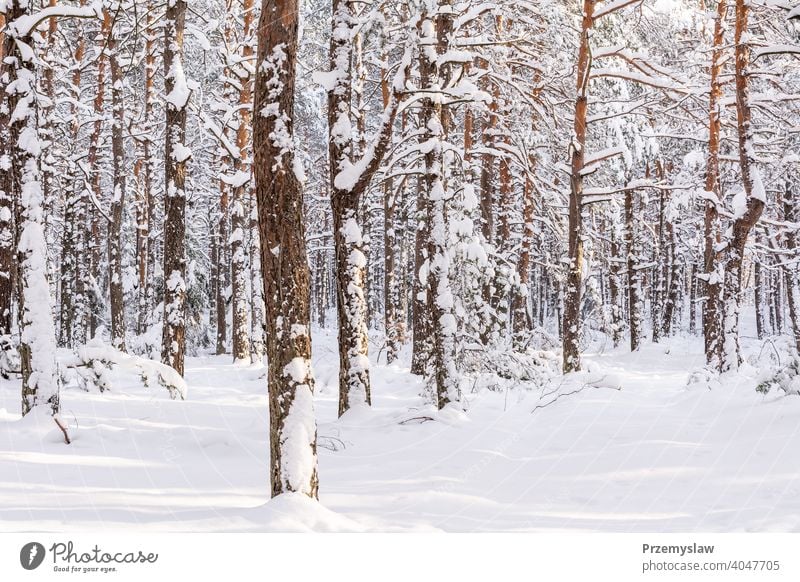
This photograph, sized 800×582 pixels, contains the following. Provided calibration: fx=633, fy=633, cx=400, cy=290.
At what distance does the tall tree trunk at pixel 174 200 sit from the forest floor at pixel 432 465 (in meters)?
1.58

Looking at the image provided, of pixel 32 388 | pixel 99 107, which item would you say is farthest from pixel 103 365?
pixel 99 107

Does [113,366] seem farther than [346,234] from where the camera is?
Yes

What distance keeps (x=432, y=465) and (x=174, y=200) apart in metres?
7.63

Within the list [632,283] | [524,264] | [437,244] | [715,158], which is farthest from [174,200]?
[632,283]

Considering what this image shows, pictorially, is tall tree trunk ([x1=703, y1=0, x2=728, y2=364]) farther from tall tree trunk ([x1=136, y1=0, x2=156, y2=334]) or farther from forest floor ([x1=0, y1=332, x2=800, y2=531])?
tall tree trunk ([x1=136, y1=0, x2=156, y2=334])

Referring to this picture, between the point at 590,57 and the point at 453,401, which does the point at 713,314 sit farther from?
the point at 453,401

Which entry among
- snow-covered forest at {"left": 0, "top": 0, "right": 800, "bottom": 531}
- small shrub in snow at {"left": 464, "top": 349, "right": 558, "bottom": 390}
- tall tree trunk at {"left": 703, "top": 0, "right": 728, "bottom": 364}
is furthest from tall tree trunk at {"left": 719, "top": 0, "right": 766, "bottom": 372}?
small shrub in snow at {"left": 464, "top": 349, "right": 558, "bottom": 390}

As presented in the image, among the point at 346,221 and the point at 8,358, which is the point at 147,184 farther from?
the point at 346,221

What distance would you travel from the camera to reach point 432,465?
6934mm

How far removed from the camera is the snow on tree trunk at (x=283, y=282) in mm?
4754

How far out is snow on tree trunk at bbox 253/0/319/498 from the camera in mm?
4754

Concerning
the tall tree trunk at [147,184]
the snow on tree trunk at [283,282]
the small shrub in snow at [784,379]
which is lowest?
the small shrub in snow at [784,379]

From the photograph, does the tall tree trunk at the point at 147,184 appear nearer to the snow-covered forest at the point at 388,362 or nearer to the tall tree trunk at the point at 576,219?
the snow-covered forest at the point at 388,362

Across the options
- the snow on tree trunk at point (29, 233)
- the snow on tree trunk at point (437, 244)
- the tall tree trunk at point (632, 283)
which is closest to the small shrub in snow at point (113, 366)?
the snow on tree trunk at point (29, 233)
